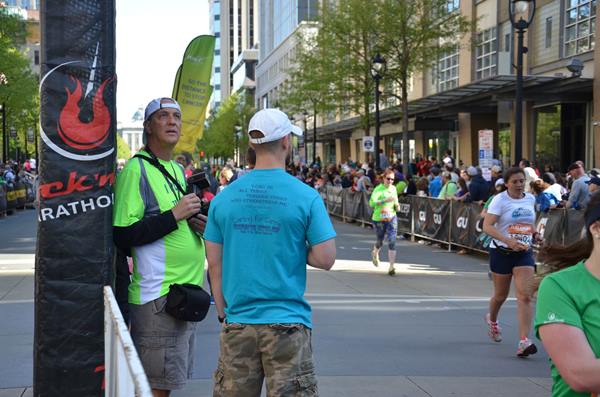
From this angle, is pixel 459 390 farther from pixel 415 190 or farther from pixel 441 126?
pixel 441 126

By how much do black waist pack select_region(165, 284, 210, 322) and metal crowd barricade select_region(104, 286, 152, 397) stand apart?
35 centimetres

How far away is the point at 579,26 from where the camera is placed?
1065 inches

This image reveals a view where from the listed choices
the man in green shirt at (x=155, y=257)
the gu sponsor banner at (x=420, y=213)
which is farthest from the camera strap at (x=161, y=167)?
the gu sponsor banner at (x=420, y=213)

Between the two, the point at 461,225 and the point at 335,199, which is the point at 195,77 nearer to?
the point at 461,225

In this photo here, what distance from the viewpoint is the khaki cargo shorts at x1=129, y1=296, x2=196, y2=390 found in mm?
4059

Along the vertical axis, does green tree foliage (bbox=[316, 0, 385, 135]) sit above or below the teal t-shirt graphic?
above

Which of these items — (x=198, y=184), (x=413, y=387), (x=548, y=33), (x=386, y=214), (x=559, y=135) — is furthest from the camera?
(x=548, y=33)

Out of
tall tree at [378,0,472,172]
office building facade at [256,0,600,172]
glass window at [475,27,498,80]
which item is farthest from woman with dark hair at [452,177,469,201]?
glass window at [475,27,498,80]

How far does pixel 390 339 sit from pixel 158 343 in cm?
471

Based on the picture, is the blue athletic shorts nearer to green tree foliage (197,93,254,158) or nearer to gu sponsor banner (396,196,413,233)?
gu sponsor banner (396,196,413,233)

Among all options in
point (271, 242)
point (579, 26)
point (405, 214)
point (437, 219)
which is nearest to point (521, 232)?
point (271, 242)

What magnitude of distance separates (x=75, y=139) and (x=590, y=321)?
254cm

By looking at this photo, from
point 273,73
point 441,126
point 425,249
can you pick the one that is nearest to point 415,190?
point 425,249

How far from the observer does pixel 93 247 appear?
3.94 metres
